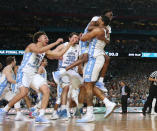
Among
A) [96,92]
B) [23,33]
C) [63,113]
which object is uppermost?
[23,33]

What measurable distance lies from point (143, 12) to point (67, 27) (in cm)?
693

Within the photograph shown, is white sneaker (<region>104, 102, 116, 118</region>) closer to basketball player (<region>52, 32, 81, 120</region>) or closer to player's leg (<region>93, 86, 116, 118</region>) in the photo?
player's leg (<region>93, 86, 116, 118</region>)

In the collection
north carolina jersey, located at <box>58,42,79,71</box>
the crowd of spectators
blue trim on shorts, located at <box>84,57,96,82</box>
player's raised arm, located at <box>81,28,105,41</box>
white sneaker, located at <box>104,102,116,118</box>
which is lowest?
white sneaker, located at <box>104,102,116,118</box>

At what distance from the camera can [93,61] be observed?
5.45 meters

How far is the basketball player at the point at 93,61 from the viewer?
5.38m

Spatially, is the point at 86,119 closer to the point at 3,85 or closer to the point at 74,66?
the point at 74,66

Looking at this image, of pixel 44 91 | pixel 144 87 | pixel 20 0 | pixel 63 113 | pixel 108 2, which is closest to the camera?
pixel 44 91

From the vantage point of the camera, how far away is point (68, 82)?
22.3 ft

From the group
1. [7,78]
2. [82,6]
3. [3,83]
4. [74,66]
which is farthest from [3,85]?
[82,6]

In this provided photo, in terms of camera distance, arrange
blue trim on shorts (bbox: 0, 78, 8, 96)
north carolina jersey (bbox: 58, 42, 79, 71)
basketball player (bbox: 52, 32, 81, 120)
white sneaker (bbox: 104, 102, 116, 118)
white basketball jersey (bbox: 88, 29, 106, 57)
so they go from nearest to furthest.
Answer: white sneaker (bbox: 104, 102, 116, 118)
white basketball jersey (bbox: 88, 29, 106, 57)
basketball player (bbox: 52, 32, 81, 120)
north carolina jersey (bbox: 58, 42, 79, 71)
blue trim on shorts (bbox: 0, 78, 8, 96)

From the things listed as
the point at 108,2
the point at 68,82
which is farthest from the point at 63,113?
the point at 108,2

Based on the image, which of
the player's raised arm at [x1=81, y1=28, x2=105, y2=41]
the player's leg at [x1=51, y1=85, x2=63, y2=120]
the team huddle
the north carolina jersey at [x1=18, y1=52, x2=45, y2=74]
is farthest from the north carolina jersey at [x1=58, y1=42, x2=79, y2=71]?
the player's raised arm at [x1=81, y1=28, x2=105, y2=41]

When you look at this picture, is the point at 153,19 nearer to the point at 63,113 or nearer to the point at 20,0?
the point at 20,0

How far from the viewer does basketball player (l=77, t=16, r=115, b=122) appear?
538 centimetres
